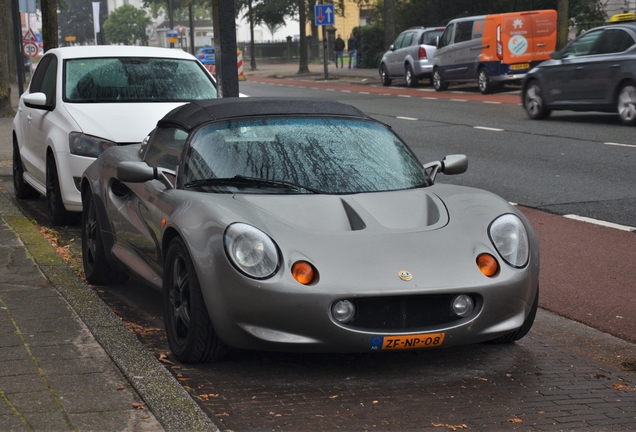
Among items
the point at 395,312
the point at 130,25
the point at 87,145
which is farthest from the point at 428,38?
the point at 130,25

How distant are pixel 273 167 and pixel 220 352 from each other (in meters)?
1.07

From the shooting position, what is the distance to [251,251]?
187 inches

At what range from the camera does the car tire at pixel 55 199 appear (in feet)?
30.2

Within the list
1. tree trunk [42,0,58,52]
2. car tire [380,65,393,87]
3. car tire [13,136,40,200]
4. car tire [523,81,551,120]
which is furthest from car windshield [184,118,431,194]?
car tire [380,65,393,87]

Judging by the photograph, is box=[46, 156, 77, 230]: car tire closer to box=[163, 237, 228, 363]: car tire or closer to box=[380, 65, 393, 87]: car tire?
box=[163, 237, 228, 363]: car tire

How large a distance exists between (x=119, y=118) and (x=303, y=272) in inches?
196

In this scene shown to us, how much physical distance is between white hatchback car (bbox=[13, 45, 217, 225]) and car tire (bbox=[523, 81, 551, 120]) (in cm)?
1035

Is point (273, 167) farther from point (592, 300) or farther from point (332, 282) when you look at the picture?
point (592, 300)

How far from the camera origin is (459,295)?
4.78 metres

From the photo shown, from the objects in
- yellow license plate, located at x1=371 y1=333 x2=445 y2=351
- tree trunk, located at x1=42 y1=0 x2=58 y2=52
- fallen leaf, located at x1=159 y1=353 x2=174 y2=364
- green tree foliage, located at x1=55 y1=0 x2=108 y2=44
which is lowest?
fallen leaf, located at x1=159 y1=353 x2=174 y2=364

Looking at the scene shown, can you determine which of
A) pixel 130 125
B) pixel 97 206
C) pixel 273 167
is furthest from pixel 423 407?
pixel 130 125

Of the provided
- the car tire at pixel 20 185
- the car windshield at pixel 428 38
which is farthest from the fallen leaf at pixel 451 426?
the car windshield at pixel 428 38

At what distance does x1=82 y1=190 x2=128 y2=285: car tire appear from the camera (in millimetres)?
6898

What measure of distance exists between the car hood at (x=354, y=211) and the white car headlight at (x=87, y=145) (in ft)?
13.1
